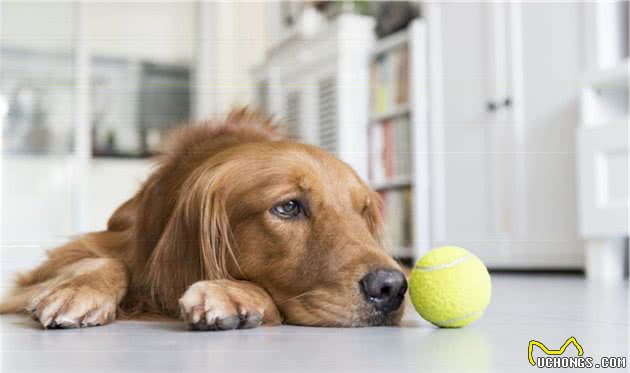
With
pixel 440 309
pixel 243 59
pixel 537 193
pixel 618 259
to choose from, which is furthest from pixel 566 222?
pixel 243 59

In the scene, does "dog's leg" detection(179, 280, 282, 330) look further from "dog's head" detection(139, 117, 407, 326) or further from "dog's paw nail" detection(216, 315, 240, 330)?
"dog's head" detection(139, 117, 407, 326)

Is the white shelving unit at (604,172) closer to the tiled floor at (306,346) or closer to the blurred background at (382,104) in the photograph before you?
the blurred background at (382,104)

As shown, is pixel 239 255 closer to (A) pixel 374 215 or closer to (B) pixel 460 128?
(A) pixel 374 215

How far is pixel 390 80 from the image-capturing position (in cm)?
551

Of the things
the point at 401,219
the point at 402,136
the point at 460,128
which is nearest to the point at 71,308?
the point at 460,128

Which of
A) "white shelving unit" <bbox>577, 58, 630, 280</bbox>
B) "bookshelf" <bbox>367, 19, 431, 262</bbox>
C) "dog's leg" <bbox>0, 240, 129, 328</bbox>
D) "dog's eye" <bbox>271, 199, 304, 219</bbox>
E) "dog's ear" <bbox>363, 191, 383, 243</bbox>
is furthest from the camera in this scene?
"bookshelf" <bbox>367, 19, 431, 262</bbox>

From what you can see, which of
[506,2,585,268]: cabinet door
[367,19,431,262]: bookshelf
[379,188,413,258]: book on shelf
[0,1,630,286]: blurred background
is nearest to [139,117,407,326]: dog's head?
[0,1,630,286]: blurred background

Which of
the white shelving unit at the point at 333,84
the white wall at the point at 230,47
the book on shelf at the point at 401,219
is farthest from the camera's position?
the white wall at the point at 230,47

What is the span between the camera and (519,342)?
1.22m

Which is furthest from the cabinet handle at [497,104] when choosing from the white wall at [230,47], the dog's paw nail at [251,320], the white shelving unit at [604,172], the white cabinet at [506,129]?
the white wall at [230,47]

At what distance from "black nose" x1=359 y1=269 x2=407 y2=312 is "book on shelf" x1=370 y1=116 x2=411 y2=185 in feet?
12.7

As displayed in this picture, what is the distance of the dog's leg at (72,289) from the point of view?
55.6 inches

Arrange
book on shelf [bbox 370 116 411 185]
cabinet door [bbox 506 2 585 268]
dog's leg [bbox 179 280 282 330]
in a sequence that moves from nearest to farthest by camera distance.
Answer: dog's leg [bbox 179 280 282 330] → cabinet door [bbox 506 2 585 268] → book on shelf [bbox 370 116 411 185]

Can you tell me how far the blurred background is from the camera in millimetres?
3676
